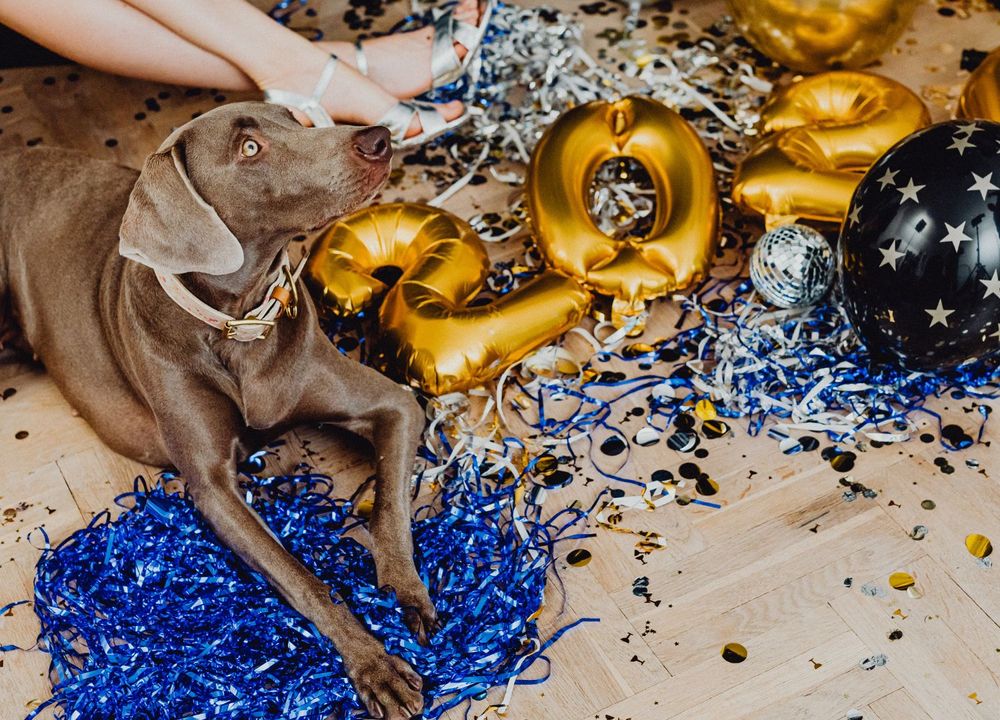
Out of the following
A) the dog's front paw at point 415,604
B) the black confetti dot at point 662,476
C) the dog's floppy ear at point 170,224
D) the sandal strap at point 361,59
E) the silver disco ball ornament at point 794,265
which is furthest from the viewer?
the sandal strap at point 361,59

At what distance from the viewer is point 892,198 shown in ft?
5.14

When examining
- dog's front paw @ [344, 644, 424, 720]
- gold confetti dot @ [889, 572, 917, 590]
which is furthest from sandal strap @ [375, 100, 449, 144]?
gold confetti dot @ [889, 572, 917, 590]

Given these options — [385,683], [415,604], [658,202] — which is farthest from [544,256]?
[385,683]

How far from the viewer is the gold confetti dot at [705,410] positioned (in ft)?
5.67

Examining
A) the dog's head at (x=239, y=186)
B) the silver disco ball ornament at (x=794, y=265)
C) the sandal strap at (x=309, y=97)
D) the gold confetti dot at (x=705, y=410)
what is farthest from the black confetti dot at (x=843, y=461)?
the sandal strap at (x=309, y=97)

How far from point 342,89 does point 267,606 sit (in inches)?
42.9

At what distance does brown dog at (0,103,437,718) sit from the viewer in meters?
1.35

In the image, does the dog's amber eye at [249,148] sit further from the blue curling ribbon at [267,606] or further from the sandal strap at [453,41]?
the sandal strap at [453,41]

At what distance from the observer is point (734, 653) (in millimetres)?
1413

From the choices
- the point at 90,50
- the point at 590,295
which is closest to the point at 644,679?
the point at 590,295

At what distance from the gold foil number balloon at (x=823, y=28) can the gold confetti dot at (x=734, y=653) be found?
1.38 m

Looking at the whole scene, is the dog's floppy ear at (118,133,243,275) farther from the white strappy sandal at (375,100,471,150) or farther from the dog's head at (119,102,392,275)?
the white strappy sandal at (375,100,471,150)

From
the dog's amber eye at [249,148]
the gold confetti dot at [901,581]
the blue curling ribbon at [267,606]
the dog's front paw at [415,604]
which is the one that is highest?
the dog's amber eye at [249,148]

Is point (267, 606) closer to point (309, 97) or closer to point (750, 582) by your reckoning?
point (750, 582)
